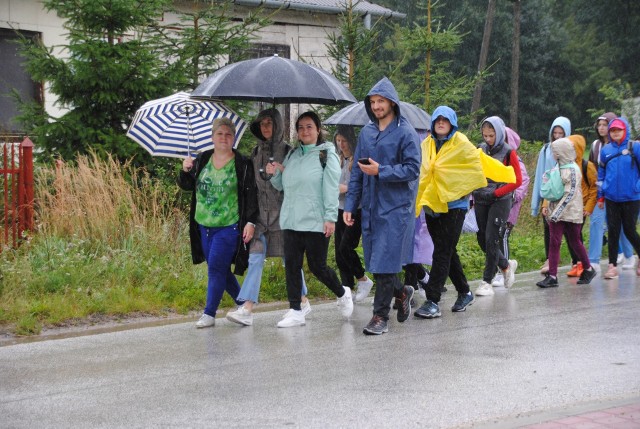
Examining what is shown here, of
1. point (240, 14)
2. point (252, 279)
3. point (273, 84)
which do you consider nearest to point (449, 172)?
point (273, 84)

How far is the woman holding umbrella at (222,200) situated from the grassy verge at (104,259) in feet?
3.85

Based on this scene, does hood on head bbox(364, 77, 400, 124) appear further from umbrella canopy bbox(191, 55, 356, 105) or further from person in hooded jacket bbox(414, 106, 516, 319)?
person in hooded jacket bbox(414, 106, 516, 319)

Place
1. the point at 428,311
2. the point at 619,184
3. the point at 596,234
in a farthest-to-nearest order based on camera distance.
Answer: the point at 596,234, the point at 619,184, the point at 428,311

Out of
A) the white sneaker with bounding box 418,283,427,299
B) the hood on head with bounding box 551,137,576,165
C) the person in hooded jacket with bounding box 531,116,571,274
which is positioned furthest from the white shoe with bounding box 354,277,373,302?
the hood on head with bounding box 551,137,576,165

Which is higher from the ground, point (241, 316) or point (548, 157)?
point (548, 157)

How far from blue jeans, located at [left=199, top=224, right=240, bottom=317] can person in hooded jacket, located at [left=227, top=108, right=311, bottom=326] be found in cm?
18

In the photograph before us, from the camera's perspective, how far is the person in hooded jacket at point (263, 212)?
8.42m

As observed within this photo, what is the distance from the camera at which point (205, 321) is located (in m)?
8.43

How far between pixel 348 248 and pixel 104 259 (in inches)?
98.6

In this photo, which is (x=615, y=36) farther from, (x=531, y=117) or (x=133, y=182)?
(x=133, y=182)

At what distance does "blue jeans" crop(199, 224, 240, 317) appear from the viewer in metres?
8.32

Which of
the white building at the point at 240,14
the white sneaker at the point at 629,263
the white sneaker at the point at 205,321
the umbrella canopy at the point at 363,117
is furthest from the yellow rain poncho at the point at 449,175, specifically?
the white building at the point at 240,14

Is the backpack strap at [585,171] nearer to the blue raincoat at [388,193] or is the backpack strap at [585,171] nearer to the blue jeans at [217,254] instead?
the blue raincoat at [388,193]

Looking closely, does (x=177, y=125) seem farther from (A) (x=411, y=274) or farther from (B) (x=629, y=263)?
(B) (x=629, y=263)
